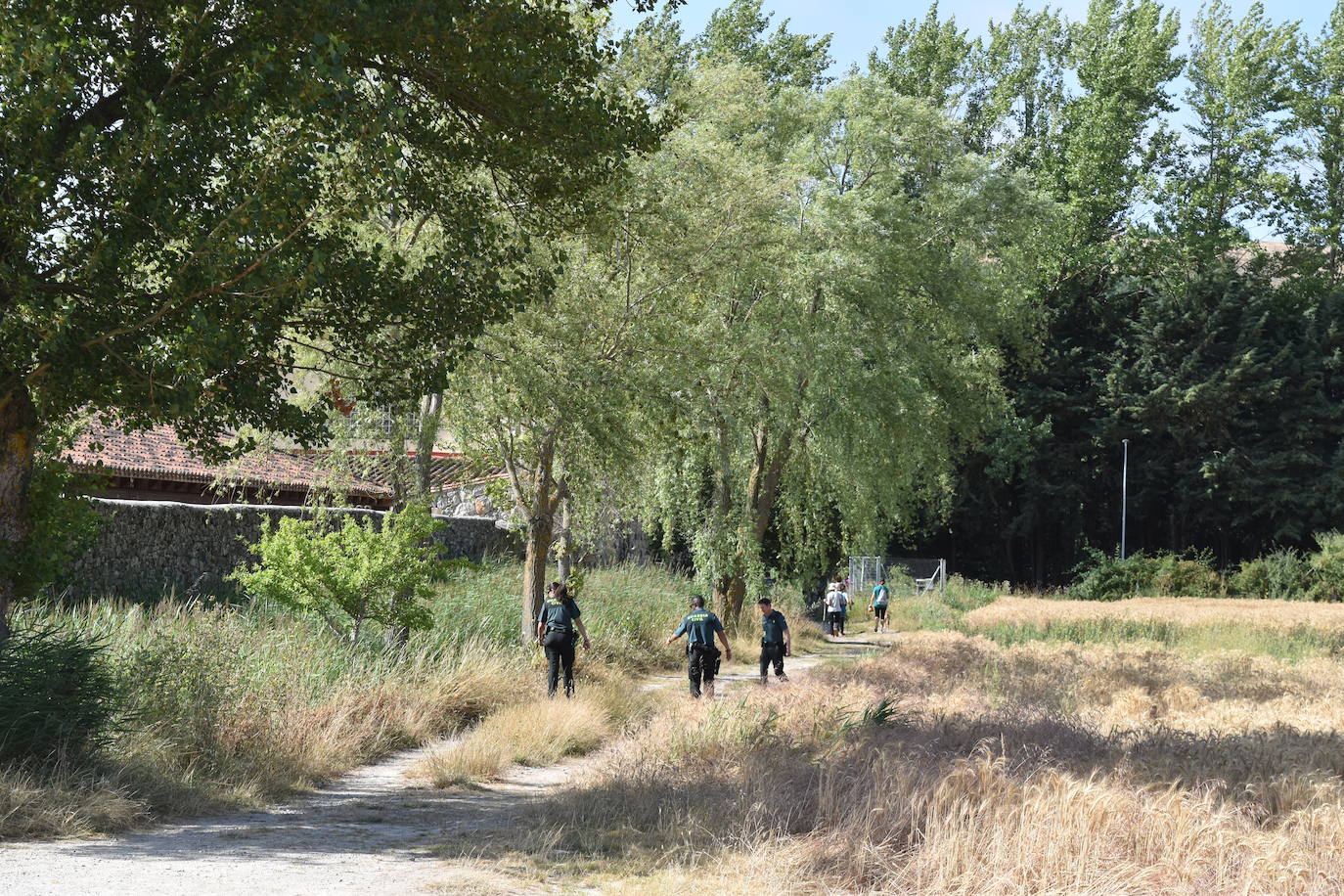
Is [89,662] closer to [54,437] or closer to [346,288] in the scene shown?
[54,437]

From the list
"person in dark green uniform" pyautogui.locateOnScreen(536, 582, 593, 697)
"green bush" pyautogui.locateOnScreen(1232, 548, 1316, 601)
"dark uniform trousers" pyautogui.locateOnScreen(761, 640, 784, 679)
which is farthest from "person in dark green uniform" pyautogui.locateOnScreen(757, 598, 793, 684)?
"green bush" pyautogui.locateOnScreen(1232, 548, 1316, 601)

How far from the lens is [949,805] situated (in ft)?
26.0

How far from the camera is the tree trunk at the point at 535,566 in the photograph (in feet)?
62.5

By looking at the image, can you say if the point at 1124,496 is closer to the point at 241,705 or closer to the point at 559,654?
the point at 559,654

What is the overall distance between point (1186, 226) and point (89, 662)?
50.7 m

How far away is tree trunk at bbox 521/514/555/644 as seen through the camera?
1906cm

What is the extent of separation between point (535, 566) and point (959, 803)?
1196 centimetres

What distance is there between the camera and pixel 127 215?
336 inches

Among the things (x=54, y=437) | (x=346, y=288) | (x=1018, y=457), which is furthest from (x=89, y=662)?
(x=1018, y=457)

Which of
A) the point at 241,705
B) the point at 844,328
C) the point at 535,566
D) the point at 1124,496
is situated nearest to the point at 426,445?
the point at 535,566

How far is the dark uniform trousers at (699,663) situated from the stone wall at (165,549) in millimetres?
5394

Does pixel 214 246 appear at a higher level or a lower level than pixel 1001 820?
higher

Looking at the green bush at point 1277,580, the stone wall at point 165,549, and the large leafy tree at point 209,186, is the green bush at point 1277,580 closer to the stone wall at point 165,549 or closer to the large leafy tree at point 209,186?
the stone wall at point 165,549

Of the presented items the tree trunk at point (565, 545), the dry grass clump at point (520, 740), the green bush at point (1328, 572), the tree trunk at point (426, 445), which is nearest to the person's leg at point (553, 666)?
the dry grass clump at point (520, 740)
